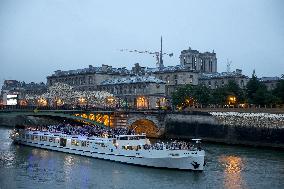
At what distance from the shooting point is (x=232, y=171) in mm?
55062

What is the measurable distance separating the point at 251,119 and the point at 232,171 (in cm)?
2791

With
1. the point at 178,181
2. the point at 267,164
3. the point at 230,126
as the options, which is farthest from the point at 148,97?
the point at 178,181

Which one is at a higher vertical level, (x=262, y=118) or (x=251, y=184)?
(x=262, y=118)

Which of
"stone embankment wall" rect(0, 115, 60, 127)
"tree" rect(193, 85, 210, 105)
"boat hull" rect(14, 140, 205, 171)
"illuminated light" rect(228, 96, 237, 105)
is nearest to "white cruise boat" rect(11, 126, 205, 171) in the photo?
"boat hull" rect(14, 140, 205, 171)

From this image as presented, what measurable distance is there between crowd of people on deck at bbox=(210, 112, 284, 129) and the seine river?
9796mm

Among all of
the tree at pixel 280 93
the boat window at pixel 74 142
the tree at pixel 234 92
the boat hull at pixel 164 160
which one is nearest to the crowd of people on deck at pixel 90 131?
the boat window at pixel 74 142

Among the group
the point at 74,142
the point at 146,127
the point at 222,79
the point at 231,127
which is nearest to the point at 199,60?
the point at 222,79

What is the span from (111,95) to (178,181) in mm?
77334

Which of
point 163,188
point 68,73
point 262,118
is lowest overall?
point 163,188

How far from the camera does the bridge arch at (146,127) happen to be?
3757 inches

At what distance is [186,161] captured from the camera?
55906mm

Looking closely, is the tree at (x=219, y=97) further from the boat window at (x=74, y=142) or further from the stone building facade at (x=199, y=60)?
the stone building facade at (x=199, y=60)

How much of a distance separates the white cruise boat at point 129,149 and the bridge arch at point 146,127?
81.3 feet

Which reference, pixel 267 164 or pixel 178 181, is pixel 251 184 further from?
pixel 267 164
